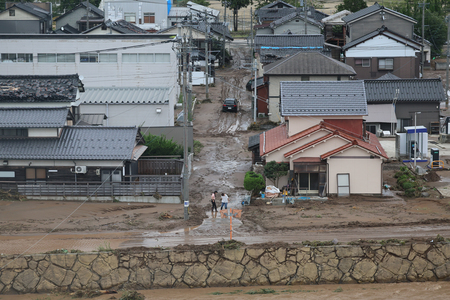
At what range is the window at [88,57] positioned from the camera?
53375 millimetres

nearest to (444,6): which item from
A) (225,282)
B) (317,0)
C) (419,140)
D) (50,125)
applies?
(317,0)

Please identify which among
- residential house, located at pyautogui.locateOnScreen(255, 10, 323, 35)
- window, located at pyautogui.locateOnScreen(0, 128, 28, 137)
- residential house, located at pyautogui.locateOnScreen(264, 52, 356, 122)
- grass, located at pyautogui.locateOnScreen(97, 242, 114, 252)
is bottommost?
grass, located at pyautogui.locateOnScreen(97, 242, 114, 252)

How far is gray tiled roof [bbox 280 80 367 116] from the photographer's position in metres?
33.4

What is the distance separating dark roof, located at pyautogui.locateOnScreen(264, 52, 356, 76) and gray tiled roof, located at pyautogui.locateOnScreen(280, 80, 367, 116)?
13.2 meters

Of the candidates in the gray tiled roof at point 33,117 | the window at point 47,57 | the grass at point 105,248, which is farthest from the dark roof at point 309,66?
the grass at point 105,248

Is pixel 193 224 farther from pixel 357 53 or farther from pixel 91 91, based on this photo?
pixel 357 53

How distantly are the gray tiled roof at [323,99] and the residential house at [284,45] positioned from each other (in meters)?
23.0

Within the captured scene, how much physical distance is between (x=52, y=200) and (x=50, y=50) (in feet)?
86.6

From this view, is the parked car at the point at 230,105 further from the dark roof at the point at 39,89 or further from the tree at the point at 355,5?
the tree at the point at 355,5

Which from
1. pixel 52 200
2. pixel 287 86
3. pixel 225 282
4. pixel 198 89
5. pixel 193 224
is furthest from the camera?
pixel 198 89

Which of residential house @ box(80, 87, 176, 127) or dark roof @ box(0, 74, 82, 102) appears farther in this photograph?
residential house @ box(80, 87, 176, 127)

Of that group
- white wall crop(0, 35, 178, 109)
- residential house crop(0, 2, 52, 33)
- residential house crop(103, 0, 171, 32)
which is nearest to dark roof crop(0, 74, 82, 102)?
white wall crop(0, 35, 178, 109)

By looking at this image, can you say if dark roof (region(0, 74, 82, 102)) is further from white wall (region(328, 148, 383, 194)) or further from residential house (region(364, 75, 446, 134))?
residential house (region(364, 75, 446, 134))

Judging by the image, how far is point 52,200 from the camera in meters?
30.9
